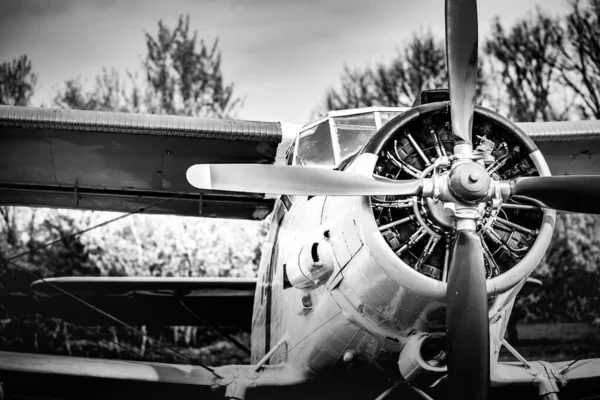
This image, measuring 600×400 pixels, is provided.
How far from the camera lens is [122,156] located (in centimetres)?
797

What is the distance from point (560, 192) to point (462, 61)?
46.9 inches

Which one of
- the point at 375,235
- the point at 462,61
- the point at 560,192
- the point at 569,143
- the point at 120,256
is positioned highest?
the point at 462,61

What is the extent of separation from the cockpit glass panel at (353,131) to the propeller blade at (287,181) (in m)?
1.26

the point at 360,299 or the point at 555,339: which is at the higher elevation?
the point at 360,299

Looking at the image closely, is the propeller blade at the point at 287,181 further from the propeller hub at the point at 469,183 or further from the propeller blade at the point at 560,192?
the propeller blade at the point at 560,192

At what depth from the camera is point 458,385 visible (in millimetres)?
4352

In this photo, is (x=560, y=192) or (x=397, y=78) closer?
(x=560, y=192)

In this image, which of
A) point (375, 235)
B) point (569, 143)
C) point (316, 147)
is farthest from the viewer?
point (569, 143)

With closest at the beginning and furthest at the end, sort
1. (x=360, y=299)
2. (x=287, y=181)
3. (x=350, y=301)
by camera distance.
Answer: (x=287, y=181)
(x=360, y=299)
(x=350, y=301)

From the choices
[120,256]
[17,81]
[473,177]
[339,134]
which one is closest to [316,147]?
[339,134]

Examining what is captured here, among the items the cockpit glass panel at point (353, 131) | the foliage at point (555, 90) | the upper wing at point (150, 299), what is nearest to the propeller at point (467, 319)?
the cockpit glass panel at point (353, 131)

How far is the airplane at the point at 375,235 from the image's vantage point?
14.5 feet

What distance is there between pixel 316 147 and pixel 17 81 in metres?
20.5

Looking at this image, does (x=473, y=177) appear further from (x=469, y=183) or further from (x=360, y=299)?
(x=360, y=299)
